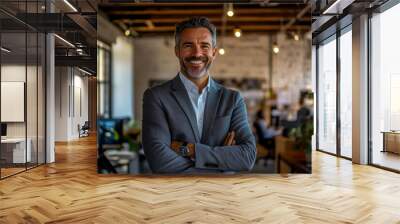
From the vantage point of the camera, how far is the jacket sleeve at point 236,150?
507 cm

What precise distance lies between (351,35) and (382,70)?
0.77 m

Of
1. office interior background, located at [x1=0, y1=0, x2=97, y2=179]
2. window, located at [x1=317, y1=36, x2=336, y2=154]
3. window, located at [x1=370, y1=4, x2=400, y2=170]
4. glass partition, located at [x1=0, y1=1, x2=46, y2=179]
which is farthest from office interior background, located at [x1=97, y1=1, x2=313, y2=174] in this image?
window, located at [x1=370, y1=4, x2=400, y2=170]

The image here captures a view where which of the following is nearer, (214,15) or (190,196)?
(190,196)

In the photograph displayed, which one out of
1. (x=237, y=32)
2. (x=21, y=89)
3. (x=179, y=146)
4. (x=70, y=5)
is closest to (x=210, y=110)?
(x=179, y=146)

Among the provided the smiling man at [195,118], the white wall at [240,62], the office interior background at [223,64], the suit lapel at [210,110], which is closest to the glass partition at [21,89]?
the office interior background at [223,64]

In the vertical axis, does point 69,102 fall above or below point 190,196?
above

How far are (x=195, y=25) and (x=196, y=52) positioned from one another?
36 centimetres

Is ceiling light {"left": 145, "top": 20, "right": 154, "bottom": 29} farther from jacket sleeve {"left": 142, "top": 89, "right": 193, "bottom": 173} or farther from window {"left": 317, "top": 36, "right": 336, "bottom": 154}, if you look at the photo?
window {"left": 317, "top": 36, "right": 336, "bottom": 154}

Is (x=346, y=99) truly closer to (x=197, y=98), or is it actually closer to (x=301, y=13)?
(x=301, y=13)

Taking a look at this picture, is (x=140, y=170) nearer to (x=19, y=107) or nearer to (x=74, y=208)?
(x=74, y=208)

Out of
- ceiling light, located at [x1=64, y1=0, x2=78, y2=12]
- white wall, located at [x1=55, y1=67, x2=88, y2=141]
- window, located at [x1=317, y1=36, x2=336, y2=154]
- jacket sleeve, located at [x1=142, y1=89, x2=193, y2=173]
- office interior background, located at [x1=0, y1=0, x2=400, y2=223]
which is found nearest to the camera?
office interior background, located at [x1=0, y1=0, x2=400, y2=223]

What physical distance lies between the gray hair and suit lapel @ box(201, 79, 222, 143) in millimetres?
624

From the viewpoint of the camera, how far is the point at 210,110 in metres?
5.11

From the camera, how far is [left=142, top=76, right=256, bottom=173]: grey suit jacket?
198 inches
